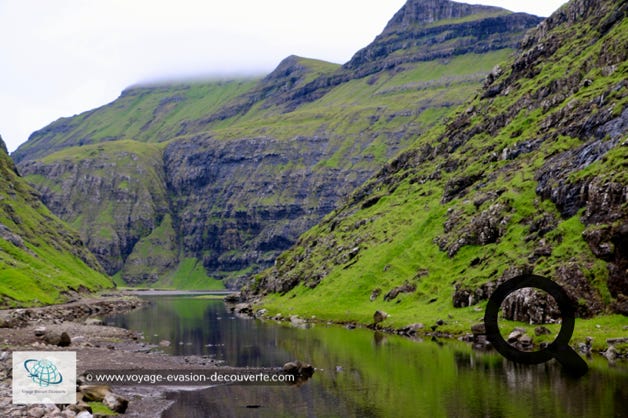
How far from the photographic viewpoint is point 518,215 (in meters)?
126

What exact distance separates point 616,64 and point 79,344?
5578 inches

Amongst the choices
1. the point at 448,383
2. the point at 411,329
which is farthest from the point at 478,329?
the point at 448,383

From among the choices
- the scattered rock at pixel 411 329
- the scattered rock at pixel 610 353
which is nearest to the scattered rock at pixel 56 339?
the scattered rock at pixel 411 329

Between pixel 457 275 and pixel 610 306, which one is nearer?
pixel 610 306

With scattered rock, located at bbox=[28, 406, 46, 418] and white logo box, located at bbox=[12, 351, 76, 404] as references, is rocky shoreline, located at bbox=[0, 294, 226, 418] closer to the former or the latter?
scattered rock, located at bbox=[28, 406, 46, 418]

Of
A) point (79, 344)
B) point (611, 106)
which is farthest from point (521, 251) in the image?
point (79, 344)

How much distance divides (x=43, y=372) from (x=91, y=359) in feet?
93.1

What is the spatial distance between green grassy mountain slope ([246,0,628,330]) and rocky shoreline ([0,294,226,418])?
50.9 meters

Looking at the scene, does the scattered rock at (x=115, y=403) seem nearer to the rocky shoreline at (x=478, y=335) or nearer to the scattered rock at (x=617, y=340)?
the rocky shoreline at (x=478, y=335)

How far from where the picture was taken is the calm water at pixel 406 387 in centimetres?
5122

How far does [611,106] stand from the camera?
127562mm

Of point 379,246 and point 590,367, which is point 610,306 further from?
point 379,246

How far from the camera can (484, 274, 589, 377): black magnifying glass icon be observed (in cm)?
7356

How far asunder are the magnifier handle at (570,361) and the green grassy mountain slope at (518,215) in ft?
42.2
